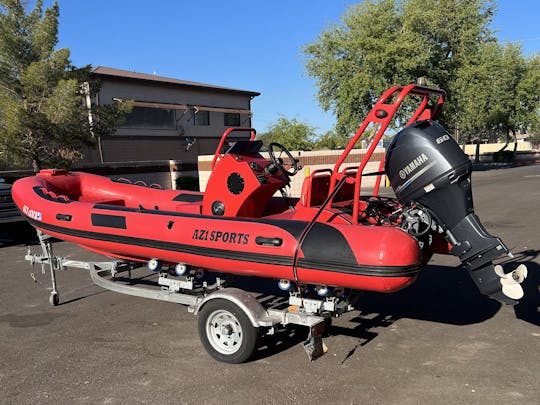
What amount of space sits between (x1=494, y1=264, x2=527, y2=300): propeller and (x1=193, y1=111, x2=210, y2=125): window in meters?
27.2

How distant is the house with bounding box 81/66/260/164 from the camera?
79.5 ft

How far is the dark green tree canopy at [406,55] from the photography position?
77.5ft

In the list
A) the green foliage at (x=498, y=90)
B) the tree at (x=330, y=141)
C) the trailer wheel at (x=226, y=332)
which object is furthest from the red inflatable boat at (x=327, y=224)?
the tree at (x=330, y=141)

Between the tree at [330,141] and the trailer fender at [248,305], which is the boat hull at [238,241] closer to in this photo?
the trailer fender at [248,305]

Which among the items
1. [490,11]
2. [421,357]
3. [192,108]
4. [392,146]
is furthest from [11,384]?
[490,11]

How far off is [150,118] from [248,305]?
79.3 ft

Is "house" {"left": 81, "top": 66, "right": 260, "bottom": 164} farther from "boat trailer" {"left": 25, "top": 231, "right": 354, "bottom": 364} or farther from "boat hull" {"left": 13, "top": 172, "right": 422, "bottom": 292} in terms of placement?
"boat trailer" {"left": 25, "top": 231, "right": 354, "bottom": 364}

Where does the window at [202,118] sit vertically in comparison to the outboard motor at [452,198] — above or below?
above

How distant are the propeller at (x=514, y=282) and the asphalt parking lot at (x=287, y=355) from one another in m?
0.71

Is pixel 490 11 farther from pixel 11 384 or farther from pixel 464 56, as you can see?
pixel 11 384

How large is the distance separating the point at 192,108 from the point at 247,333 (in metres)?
25.8

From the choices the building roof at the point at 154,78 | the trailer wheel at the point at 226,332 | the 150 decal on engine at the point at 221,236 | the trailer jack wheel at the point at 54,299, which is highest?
the building roof at the point at 154,78

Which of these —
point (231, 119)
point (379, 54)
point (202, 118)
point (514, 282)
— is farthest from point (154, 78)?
point (514, 282)

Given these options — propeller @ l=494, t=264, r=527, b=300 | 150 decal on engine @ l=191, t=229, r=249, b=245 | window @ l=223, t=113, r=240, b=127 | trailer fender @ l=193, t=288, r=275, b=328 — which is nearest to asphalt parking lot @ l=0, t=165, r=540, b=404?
trailer fender @ l=193, t=288, r=275, b=328
